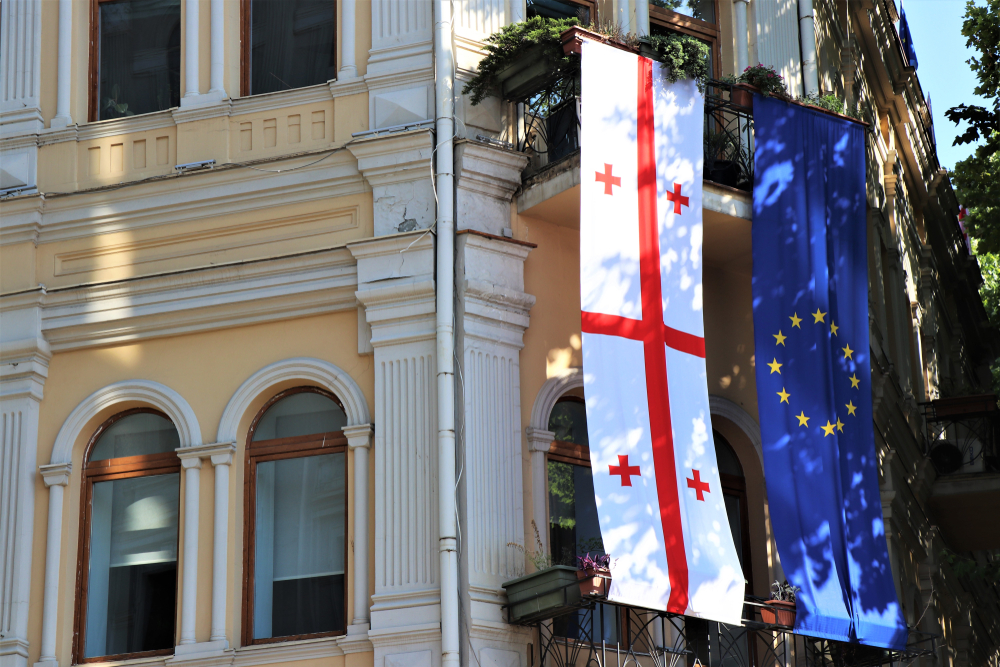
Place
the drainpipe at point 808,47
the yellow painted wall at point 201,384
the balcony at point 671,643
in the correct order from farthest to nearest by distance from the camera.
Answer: the drainpipe at point 808,47
the yellow painted wall at point 201,384
the balcony at point 671,643

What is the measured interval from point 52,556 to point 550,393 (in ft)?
15.5

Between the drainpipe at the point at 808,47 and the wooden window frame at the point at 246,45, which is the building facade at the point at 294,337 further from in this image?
the drainpipe at the point at 808,47

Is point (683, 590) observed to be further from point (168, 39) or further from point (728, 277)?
point (168, 39)

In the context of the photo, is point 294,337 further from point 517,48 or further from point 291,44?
point 517,48

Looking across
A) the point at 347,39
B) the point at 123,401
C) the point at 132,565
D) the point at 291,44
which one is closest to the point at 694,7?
the point at 347,39

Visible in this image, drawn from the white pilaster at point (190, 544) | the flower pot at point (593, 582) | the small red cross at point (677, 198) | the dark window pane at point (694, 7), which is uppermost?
the dark window pane at point (694, 7)

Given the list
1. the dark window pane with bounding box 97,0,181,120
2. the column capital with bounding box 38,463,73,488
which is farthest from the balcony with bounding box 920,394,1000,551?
the column capital with bounding box 38,463,73,488

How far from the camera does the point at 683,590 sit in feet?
38.3

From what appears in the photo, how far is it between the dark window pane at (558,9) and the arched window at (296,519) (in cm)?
451

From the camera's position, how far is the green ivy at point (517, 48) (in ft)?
42.9

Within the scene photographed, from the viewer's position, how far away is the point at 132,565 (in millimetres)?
13188

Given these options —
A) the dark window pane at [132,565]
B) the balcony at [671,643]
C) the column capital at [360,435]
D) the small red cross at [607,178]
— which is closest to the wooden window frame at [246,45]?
the small red cross at [607,178]

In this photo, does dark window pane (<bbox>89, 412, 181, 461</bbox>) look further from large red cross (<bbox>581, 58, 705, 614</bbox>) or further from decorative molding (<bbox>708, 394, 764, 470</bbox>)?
decorative molding (<bbox>708, 394, 764, 470</bbox>)

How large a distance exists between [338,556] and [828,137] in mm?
6406
